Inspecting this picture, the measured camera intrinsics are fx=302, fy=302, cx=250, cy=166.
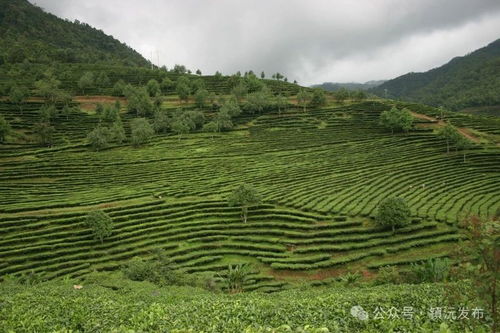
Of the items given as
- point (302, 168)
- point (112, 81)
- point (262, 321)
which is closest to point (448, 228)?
point (302, 168)

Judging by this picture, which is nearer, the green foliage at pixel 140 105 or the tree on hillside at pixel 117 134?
the tree on hillside at pixel 117 134

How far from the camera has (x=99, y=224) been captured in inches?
1550

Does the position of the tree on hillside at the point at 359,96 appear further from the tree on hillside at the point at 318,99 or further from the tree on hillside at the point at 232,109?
the tree on hillside at the point at 232,109

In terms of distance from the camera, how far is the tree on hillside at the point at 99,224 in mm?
39281

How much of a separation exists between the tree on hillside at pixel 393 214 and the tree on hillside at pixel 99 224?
35.7 m

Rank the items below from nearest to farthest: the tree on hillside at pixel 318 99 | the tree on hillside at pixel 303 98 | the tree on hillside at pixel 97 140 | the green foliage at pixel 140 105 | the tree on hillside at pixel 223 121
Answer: the tree on hillside at pixel 97 140
the tree on hillside at pixel 223 121
the green foliage at pixel 140 105
the tree on hillside at pixel 303 98
the tree on hillside at pixel 318 99

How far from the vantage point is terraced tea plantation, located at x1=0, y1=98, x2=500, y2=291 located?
36.8 meters

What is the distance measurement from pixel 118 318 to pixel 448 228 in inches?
1621

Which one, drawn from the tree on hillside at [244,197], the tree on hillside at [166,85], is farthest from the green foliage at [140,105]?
the tree on hillside at [244,197]

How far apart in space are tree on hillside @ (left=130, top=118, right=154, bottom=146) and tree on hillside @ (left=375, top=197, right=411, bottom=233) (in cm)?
7087

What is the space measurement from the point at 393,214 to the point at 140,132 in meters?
73.5

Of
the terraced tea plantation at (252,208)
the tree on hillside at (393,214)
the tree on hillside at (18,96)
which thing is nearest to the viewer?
the terraced tea plantation at (252,208)

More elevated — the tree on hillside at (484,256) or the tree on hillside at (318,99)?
the tree on hillside at (318,99)

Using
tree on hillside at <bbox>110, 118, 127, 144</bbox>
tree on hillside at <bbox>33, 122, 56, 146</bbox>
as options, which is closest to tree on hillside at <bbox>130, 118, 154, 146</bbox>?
tree on hillside at <bbox>110, 118, 127, 144</bbox>
